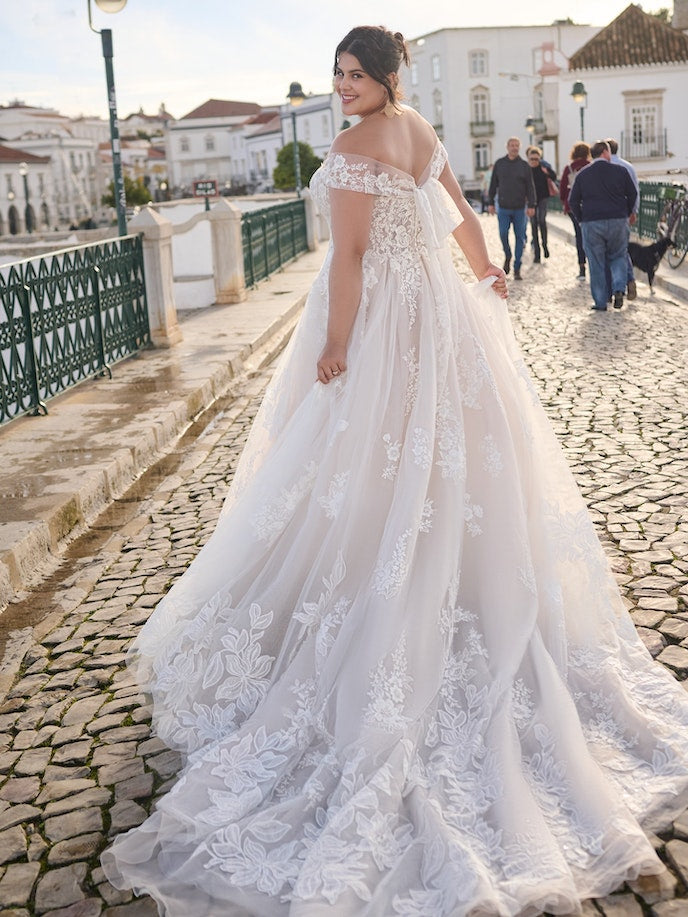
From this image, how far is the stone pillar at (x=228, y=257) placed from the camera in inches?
599

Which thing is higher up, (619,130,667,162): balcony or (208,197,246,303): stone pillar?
(619,130,667,162): balcony

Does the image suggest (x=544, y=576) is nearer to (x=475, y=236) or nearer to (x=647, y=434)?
(x=475, y=236)

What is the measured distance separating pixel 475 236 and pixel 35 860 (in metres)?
2.56

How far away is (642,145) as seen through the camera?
48938 mm

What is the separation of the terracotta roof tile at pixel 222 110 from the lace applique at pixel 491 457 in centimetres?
12329

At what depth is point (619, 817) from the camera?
100 inches

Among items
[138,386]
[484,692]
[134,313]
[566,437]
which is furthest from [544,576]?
[134,313]

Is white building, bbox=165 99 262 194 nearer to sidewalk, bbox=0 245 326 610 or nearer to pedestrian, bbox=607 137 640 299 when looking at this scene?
pedestrian, bbox=607 137 640 299

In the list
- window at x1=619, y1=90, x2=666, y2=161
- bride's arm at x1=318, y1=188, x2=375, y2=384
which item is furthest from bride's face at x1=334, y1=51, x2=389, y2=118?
window at x1=619, y1=90, x2=666, y2=161

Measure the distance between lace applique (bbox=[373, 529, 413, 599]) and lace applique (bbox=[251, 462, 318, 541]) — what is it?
0.43 metres

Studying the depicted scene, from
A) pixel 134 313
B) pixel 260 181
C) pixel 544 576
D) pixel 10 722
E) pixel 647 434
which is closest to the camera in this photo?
pixel 544 576

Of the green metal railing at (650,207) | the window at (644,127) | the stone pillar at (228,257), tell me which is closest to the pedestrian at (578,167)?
the green metal railing at (650,207)

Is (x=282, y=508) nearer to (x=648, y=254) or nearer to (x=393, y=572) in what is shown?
(x=393, y=572)

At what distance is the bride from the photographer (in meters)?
2.49
